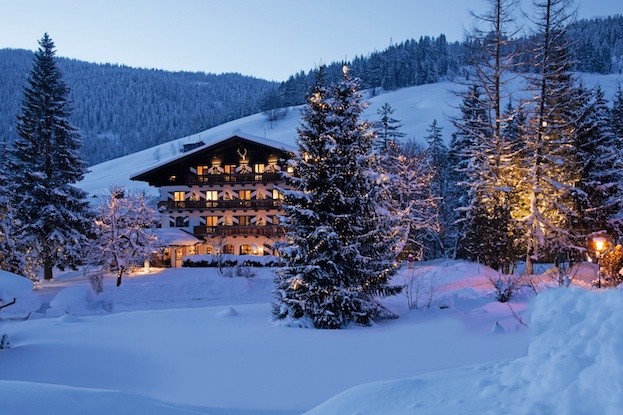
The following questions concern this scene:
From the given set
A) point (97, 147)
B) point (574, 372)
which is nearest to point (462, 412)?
point (574, 372)

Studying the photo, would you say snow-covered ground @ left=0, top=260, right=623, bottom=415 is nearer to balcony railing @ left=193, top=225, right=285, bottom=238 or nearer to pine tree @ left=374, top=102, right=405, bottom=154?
balcony railing @ left=193, top=225, right=285, bottom=238

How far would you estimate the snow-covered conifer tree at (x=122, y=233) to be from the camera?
30.8m

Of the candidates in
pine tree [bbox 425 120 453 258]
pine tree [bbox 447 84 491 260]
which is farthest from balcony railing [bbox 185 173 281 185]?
pine tree [bbox 447 84 491 260]

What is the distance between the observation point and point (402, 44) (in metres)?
150

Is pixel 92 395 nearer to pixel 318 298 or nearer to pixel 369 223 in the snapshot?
pixel 318 298

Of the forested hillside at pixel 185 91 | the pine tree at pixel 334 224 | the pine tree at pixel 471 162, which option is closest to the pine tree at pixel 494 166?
the pine tree at pixel 471 162

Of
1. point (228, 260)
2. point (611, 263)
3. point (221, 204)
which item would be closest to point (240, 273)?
point (228, 260)

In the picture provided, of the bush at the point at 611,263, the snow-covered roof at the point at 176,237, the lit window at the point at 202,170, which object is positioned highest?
the lit window at the point at 202,170

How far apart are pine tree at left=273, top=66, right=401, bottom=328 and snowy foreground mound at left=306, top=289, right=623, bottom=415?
937 cm

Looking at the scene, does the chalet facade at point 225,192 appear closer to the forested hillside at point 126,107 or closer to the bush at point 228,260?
the bush at point 228,260

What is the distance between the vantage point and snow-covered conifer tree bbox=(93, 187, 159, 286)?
3081 centimetres

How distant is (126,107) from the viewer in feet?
564

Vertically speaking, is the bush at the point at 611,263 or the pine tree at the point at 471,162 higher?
the pine tree at the point at 471,162

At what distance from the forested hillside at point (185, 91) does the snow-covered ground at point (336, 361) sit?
340 ft
